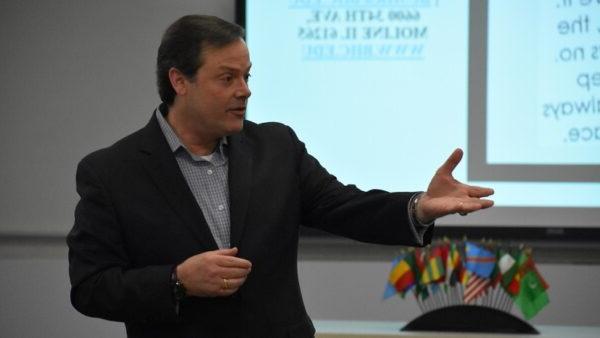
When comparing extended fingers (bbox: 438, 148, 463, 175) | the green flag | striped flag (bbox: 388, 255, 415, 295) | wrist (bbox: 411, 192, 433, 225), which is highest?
extended fingers (bbox: 438, 148, 463, 175)

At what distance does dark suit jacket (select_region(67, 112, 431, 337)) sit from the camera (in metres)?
1.78

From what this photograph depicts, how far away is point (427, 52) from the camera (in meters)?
3.75

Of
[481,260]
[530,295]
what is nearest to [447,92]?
[481,260]

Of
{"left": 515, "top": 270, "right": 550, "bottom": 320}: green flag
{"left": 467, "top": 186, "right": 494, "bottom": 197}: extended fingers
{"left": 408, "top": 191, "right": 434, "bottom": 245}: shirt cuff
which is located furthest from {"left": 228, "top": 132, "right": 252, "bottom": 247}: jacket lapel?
{"left": 515, "top": 270, "right": 550, "bottom": 320}: green flag

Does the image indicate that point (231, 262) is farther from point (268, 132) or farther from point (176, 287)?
point (268, 132)

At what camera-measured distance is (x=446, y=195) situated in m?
1.82

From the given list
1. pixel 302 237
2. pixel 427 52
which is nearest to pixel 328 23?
pixel 427 52

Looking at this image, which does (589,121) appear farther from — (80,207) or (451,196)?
(80,207)

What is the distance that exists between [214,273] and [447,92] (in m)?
2.27

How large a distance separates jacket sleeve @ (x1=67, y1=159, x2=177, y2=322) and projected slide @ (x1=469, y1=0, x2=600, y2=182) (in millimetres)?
2199

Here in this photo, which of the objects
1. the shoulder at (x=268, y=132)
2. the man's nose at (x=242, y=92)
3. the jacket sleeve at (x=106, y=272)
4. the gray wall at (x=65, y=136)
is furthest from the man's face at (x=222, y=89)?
the gray wall at (x=65, y=136)

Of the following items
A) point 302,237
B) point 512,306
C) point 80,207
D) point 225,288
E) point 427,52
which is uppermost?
point 427,52

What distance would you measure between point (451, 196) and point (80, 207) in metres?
0.76

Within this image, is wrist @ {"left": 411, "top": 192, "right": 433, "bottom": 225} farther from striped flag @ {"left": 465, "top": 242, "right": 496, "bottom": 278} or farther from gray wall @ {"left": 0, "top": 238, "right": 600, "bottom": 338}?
gray wall @ {"left": 0, "top": 238, "right": 600, "bottom": 338}
